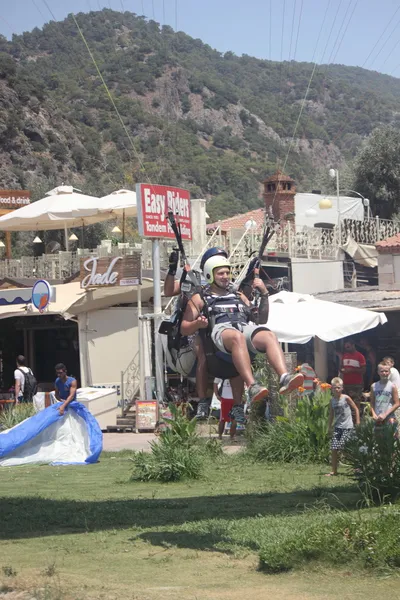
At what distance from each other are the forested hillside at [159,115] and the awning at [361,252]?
85.4 ft

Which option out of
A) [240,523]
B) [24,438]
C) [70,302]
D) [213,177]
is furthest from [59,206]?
[213,177]

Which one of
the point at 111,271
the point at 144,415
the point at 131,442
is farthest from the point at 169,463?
the point at 111,271

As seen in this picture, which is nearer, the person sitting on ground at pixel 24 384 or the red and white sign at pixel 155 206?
the person sitting on ground at pixel 24 384

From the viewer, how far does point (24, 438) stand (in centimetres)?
1709

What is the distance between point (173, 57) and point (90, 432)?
109659 mm

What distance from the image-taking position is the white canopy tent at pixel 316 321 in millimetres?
18922

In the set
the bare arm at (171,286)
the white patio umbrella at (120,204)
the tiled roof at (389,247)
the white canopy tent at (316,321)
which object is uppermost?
the white patio umbrella at (120,204)

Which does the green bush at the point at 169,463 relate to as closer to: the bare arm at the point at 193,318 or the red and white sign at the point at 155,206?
the bare arm at the point at 193,318

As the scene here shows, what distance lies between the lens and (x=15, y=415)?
776 inches

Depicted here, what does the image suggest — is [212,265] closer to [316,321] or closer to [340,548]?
[340,548]

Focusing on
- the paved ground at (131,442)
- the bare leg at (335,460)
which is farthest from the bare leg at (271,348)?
the paved ground at (131,442)

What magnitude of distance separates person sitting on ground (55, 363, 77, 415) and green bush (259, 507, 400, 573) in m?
9.37

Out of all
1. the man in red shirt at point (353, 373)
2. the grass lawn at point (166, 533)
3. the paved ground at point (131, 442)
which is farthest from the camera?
the man in red shirt at point (353, 373)

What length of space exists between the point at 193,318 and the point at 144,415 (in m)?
13.5
